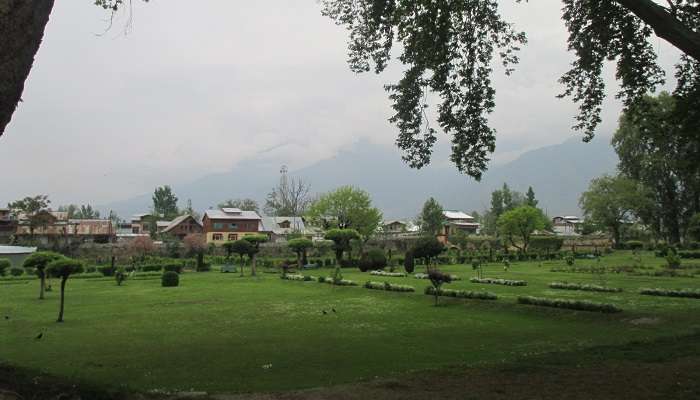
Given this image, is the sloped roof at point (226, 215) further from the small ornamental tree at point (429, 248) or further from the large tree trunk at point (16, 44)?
the large tree trunk at point (16, 44)

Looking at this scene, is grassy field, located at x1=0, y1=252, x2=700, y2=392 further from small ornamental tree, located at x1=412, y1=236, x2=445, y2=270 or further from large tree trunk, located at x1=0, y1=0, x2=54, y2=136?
small ornamental tree, located at x1=412, y1=236, x2=445, y2=270

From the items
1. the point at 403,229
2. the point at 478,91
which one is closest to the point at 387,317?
the point at 478,91

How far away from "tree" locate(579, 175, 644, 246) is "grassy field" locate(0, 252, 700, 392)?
43.3 metres

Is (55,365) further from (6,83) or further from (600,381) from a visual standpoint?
(600,381)

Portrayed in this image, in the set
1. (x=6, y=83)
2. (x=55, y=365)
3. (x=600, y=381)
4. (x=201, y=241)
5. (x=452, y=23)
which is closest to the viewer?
(x=6, y=83)

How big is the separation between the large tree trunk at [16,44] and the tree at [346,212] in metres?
53.7

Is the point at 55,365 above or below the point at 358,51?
below

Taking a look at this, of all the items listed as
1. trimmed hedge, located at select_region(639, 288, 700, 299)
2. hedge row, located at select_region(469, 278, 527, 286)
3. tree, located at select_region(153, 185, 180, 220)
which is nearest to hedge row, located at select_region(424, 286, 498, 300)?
hedge row, located at select_region(469, 278, 527, 286)

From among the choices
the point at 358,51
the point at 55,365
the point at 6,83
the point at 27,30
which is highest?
the point at 358,51

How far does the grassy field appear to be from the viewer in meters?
9.13

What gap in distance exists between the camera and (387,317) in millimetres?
16000

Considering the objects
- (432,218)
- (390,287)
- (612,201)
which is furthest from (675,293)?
(432,218)

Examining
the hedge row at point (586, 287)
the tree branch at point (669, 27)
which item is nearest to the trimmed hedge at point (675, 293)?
the hedge row at point (586, 287)

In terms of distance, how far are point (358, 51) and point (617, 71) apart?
271 inches
